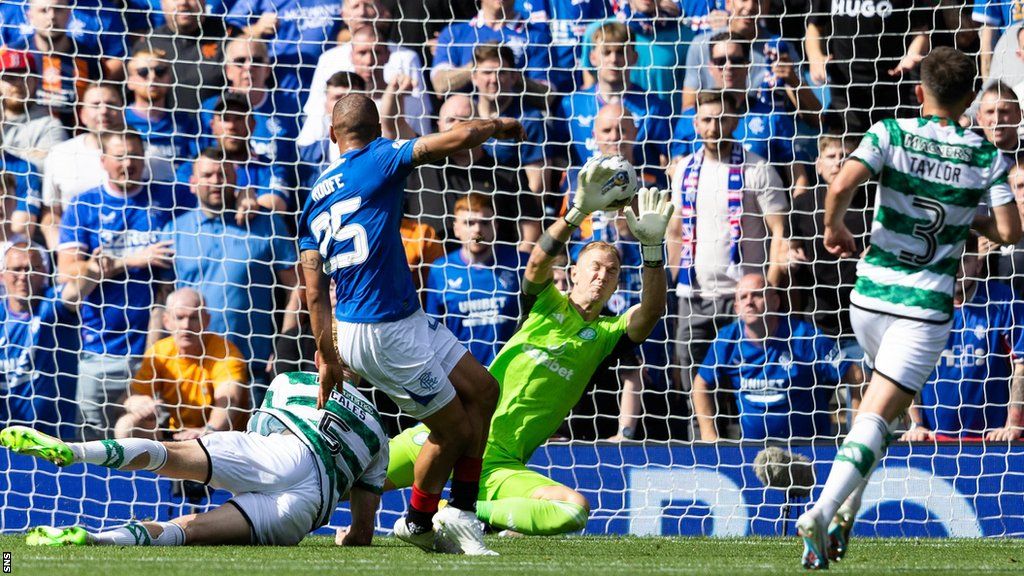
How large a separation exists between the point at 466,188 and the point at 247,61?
1.93 m

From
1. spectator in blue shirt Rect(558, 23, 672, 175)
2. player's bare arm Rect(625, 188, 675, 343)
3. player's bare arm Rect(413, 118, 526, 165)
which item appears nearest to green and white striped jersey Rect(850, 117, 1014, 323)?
player's bare arm Rect(413, 118, 526, 165)

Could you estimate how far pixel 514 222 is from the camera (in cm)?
902

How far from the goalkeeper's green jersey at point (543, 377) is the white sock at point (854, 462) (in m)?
2.25

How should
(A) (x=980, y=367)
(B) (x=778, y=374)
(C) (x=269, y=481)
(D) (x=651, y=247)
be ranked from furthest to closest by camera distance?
1. (B) (x=778, y=374)
2. (A) (x=980, y=367)
3. (D) (x=651, y=247)
4. (C) (x=269, y=481)

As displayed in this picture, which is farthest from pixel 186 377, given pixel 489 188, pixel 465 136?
pixel 465 136

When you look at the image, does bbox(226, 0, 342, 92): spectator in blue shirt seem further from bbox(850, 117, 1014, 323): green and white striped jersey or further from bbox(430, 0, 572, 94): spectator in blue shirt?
bbox(850, 117, 1014, 323): green and white striped jersey

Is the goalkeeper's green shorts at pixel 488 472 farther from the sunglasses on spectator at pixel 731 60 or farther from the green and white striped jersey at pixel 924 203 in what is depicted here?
the sunglasses on spectator at pixel 731 60

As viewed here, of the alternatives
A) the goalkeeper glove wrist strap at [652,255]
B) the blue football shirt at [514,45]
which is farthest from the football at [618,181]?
the blue football shirt at [514,45]

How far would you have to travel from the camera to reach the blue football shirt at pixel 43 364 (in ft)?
28.5

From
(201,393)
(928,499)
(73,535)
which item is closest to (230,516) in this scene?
(73,535)

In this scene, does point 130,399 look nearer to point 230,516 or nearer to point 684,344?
point 230,516

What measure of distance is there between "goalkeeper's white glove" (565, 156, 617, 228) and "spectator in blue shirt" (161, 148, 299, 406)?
3.29 m

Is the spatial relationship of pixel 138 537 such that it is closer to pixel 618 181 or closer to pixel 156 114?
pixel 618 181

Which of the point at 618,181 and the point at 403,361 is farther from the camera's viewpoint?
the point at 618,181
